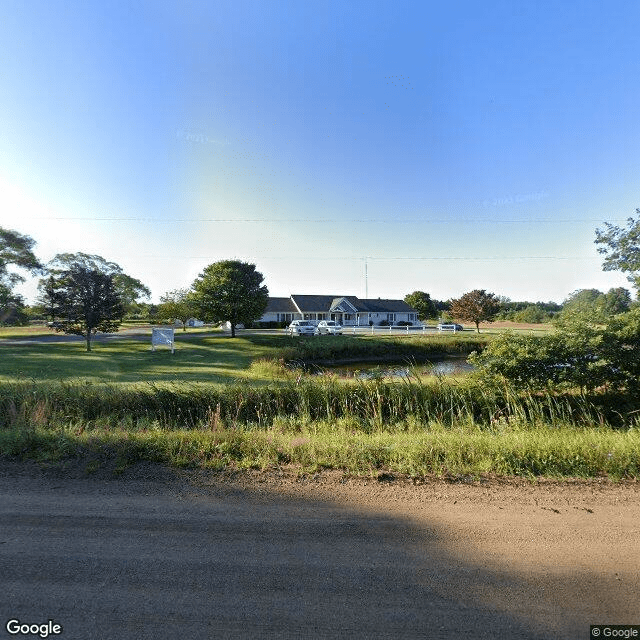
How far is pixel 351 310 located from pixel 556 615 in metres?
59.4

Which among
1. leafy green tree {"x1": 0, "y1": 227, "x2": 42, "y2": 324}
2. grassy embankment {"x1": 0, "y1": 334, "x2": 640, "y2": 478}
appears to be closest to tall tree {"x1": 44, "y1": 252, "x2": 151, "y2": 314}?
leafy green tree {"x1": 0, "y1": 227, "x2": 42, "y2": 324}

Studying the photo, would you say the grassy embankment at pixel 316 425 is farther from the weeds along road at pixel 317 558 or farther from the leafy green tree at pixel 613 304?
the leafy green tree at pixel 613 304

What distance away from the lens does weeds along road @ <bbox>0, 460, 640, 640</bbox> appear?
2068 millimetres

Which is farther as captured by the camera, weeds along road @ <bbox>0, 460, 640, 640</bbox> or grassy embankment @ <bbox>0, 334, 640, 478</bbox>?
grassy embankment @ <bbox>0, 334, 640, 478</bbox>

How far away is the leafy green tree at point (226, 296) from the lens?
3000 cm

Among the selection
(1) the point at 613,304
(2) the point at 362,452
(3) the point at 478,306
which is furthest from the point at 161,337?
(3) the point at 478,306

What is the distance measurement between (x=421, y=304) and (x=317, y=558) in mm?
72180

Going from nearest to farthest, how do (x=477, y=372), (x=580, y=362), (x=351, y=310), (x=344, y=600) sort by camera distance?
(x=344, y=600)
(x=580, y=362)
(x=477, y=372)
(x=351, y=310)

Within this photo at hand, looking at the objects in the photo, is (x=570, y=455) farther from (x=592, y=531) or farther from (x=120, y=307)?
(x=120, y=307)

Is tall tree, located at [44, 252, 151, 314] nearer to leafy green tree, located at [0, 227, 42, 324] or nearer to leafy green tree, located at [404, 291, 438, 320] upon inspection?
leafy green tree, located at [0, 227, 42, 324]

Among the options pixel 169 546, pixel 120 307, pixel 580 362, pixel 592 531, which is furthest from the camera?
pixel 120 307

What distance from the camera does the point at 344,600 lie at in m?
2.21

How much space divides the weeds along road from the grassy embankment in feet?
1.68

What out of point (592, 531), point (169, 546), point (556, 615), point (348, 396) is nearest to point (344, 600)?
point (556, 615)
